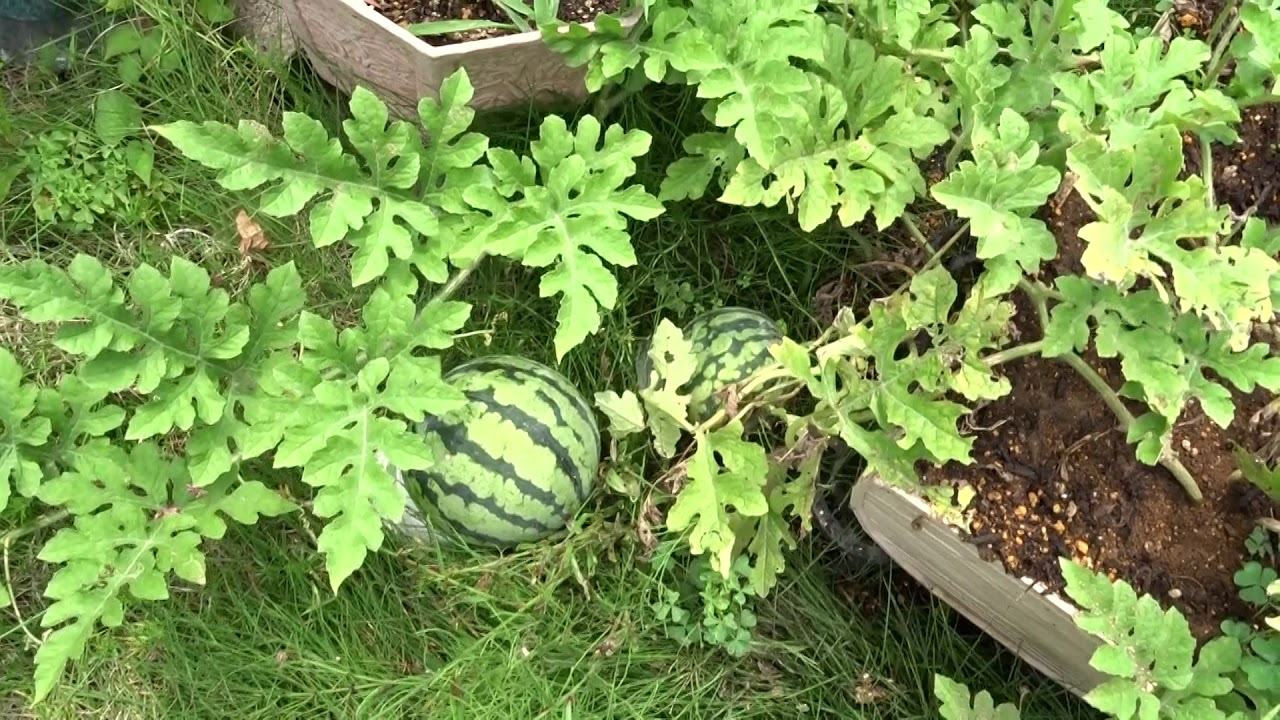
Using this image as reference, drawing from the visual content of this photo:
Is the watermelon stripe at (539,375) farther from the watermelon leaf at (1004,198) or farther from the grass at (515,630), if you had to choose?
the watermelon leaf at (1004,198)

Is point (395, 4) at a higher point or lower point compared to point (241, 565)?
higher

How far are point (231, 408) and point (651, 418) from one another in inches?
32.9

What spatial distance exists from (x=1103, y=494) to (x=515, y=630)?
1.30 meters

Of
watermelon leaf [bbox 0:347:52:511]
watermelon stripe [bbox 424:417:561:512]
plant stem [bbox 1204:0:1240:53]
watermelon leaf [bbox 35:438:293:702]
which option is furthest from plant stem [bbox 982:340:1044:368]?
watermelon leaf [bbox 0:347:52:511]

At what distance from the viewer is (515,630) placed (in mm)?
2355

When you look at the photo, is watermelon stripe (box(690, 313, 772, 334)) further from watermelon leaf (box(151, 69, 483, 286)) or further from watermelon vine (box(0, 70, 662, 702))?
watermelon leaf (box(151, 69, 483, 286))

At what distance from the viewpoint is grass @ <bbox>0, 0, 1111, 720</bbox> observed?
233 centimetres

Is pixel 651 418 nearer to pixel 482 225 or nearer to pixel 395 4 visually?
pixel 482 225

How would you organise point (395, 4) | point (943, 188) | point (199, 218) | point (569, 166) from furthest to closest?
point (199, 218), point (395, 4), point (569, 166), point (943, 188)

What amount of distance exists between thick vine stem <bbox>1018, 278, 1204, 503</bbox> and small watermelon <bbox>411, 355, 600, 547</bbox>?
0.94 meters

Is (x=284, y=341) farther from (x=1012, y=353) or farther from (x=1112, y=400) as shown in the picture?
(x=1112, y=400)

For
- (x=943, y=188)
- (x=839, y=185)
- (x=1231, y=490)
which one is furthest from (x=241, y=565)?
(x=1231, y=490)

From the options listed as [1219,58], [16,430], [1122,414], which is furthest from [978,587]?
[16,430]

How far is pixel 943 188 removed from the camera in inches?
69.1
